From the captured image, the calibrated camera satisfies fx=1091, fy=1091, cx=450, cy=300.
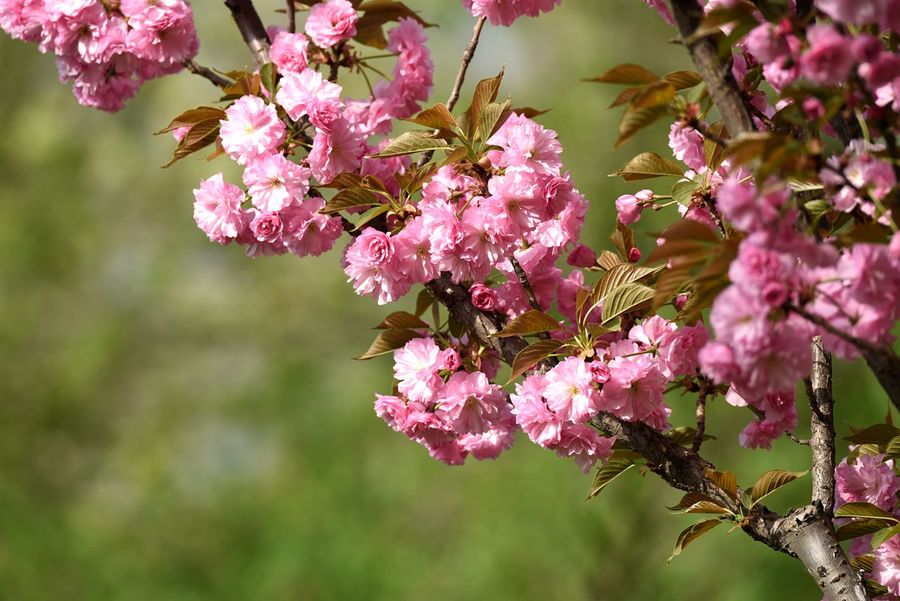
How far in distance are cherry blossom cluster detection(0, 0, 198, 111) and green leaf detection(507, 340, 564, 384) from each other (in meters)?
0.69

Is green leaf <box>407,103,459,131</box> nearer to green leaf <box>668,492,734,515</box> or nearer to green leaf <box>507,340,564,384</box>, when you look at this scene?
green leaf <box>507,340,564,384</box>

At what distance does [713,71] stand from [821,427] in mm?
491

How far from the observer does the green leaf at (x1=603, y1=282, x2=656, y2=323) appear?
1276 millimetres

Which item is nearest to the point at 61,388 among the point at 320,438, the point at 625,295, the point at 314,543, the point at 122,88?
the point at 320,438

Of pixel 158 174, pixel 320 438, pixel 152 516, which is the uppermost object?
pixel 158 174

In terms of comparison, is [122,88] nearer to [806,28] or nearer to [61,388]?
[806,28]

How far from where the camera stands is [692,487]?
129 centimetres

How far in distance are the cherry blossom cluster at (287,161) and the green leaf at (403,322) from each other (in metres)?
0.13

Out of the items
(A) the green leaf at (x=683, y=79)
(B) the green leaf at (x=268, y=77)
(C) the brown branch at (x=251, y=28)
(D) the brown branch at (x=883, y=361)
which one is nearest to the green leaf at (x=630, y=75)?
(A) the green leaf at (x=683, y=79)

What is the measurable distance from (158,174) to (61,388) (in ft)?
6.66

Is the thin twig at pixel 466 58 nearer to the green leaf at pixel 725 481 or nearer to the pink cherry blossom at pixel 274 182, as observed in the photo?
the pink cherry blossom at pixel 274 182

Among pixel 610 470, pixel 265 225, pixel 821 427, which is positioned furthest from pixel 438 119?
pixel 821 427

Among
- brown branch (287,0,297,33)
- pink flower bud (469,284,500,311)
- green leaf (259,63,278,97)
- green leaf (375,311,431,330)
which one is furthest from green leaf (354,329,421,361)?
brown branch (287,0,297,33)

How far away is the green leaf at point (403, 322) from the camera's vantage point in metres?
1.43
